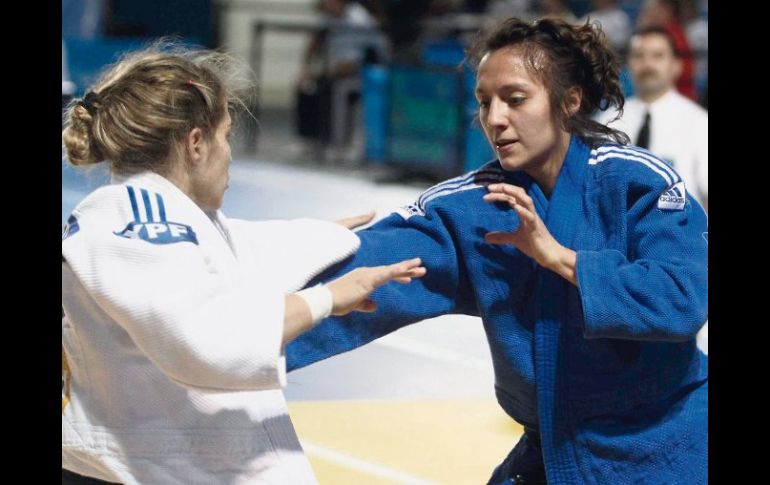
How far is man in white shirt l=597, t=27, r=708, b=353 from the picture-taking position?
5.84m

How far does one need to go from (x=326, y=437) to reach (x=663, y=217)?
80.1 inches

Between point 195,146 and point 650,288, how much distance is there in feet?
3.44

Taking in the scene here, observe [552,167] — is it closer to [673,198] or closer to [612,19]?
[673,198]

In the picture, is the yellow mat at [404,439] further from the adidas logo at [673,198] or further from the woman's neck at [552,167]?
the adidas logo at [673,198]

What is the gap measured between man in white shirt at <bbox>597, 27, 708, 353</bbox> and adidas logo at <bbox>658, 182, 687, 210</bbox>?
2864mm

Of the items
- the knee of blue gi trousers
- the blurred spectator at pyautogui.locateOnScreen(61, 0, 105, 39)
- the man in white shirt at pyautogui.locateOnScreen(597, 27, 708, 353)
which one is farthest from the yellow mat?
the blurred spectator at pyautogui.locateOnScreen(61, 0, 105, 39)

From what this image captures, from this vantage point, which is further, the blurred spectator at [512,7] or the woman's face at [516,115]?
the blurred spectator at [512,7]

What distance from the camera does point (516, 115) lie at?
2941mm

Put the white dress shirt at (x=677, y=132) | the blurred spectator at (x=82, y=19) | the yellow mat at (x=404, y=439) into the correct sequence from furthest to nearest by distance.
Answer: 1. the blurred spectator at (x=82, y=19)
2. the white dress shirt at (x=677, y=132)
3. the yellow mat at (x=404, y=439)

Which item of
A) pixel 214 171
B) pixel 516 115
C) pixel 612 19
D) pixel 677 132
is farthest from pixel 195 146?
pixel 612 19

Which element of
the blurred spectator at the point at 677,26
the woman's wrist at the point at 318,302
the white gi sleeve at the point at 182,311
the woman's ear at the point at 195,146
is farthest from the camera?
the blurred spectator at the point at 677,26

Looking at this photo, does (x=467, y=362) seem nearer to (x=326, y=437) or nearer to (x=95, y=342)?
(x=326, y=437)

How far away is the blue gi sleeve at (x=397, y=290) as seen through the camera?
2.96m

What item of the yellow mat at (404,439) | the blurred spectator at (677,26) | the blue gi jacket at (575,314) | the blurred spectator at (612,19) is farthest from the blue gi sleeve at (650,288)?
the blurred spectator at (612,19)
